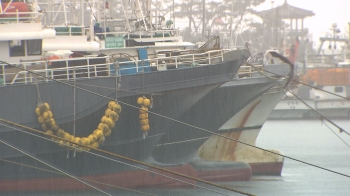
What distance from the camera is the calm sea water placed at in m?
21.5

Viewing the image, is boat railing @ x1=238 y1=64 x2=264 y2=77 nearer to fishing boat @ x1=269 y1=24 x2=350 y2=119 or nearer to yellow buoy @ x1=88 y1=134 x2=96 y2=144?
yellow buoy @ x1=88 y1=134 x2=96 y2=144

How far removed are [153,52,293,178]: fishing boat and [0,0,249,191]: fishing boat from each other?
1350mm

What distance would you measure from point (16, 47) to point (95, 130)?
3103 millimetres

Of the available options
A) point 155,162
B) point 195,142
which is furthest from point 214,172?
point 155,162

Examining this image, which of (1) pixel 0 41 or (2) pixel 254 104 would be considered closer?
(1) pixel 0 41

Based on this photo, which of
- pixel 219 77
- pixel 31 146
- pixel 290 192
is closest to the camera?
pixel 31 146

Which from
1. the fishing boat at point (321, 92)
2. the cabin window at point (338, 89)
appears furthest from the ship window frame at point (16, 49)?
the cabin window at point (338, 89)

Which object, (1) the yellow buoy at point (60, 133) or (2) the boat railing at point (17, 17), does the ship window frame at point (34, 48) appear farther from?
(1) the yellow buoy at point (60, 133)

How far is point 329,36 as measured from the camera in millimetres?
76062

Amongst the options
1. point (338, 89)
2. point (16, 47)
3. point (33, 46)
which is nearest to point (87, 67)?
point (33, 46)

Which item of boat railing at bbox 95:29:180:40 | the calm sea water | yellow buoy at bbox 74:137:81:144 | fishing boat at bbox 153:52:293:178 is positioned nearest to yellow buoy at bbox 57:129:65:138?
yellow buoy at bbox 74:137:81:144

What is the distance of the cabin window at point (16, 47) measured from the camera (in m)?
19.5

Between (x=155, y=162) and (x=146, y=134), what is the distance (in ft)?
3.84

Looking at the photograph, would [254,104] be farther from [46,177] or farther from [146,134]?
[46,177]
